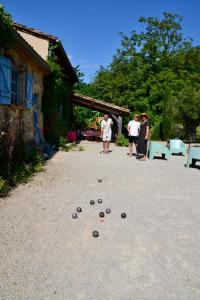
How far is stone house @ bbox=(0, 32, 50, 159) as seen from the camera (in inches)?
282

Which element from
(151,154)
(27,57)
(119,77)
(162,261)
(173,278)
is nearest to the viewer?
(173,278)

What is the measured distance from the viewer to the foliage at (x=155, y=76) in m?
26.8

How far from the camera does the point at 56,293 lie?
2691mm

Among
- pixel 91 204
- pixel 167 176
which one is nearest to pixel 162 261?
pixel 91 204

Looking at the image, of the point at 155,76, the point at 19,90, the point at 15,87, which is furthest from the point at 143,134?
the point at 155,76

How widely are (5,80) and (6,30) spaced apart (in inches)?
48.7

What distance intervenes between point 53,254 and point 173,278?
1.26 m

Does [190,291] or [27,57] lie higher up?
[27,57]

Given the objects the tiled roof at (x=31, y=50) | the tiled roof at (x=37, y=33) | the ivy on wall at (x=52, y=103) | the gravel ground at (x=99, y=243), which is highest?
the tiled roof at (x=37, y=33)

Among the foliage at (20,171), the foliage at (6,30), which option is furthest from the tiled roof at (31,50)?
the foliage at (20,171)

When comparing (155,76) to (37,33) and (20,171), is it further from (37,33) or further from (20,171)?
(20,171)

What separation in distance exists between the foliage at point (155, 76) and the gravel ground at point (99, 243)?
19.6 m

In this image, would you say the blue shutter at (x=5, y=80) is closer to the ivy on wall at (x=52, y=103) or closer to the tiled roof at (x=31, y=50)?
the tiled roof at (x=31, y=50)

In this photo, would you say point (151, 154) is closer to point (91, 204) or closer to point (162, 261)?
point (91, 204)
